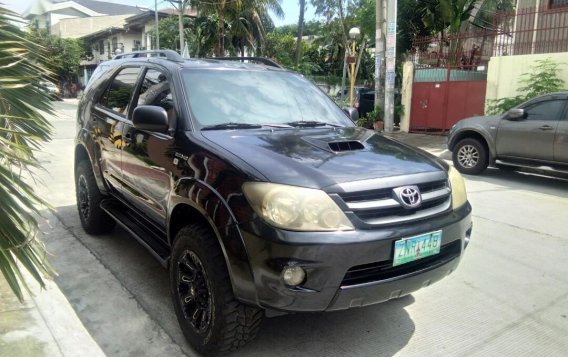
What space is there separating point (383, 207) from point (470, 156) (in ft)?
23.2

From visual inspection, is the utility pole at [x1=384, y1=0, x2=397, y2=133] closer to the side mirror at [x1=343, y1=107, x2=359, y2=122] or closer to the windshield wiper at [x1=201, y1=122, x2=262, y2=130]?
the side mirror at [x1=343, y1=107, x2=359, y2=122]

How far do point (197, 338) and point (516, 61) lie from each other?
12.1m

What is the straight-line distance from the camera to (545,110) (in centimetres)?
791

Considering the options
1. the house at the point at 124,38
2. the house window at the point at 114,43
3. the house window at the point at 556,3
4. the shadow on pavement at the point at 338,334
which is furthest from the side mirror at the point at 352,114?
the house window at the point at 114,43

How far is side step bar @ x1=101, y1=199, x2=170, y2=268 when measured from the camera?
3.37 meters

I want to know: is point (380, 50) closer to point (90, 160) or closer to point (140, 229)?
point (90, 160)

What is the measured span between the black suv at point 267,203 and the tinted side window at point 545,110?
18.0 ft

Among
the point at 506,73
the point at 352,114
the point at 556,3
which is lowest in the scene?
the point at 352,114

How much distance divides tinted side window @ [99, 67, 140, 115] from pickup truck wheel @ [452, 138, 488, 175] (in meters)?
6.59

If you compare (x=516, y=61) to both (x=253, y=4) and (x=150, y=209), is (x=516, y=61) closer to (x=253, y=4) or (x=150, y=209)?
(x=150, y=209)

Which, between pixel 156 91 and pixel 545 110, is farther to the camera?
pixel 545 110

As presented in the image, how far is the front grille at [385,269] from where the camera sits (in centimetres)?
245

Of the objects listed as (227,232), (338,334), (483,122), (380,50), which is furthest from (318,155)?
(380,50)

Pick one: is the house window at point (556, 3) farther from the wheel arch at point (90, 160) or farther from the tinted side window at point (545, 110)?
the wheel arch at point (90, 160)
